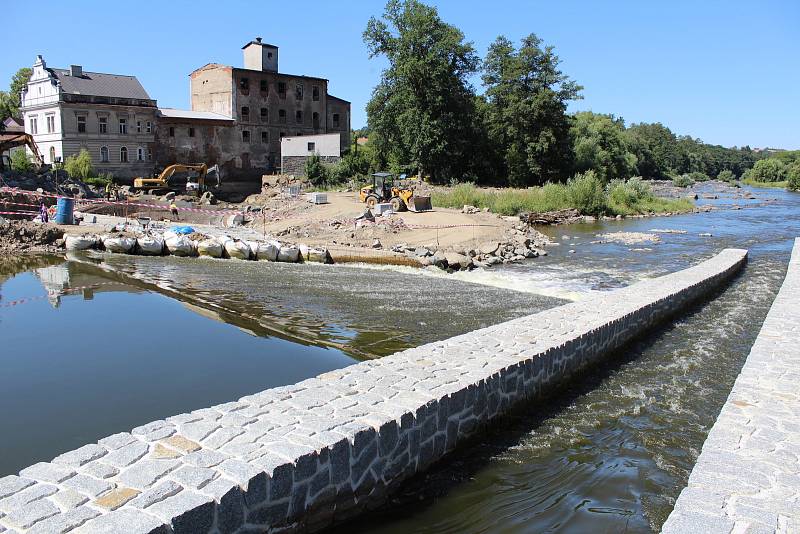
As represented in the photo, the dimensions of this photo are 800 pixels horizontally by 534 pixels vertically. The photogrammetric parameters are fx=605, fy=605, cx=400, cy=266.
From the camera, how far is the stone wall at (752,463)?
4.36 m

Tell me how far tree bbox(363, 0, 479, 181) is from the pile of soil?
28956 millimetres

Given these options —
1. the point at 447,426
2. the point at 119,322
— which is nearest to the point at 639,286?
the point at 447,426

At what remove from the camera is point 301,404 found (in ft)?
18.9

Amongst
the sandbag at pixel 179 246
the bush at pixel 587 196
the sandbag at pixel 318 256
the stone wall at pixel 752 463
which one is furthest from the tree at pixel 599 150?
the stone wall at pixel 752 463

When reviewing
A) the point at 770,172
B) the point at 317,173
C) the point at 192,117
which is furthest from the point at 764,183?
the point at 192,117

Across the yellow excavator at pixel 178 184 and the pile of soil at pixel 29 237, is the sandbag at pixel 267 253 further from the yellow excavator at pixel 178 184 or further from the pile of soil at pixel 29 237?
the yellow excavator at pixel 178 184

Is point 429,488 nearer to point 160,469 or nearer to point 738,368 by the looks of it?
point 160,469

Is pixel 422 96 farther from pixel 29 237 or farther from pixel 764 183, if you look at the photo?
pixel 764 183

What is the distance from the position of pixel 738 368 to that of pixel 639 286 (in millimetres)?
4253

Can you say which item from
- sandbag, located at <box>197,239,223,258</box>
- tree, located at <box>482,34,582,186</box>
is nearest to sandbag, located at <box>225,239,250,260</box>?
sandbag, located at <box>197,239,223,258</box>

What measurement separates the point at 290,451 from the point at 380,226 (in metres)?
21.3

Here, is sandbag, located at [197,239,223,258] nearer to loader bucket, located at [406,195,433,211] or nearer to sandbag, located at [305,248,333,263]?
sandbag, located at [305,248,333,263]

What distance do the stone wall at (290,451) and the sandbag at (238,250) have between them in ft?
44.8

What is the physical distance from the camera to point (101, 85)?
4388 centimetres
